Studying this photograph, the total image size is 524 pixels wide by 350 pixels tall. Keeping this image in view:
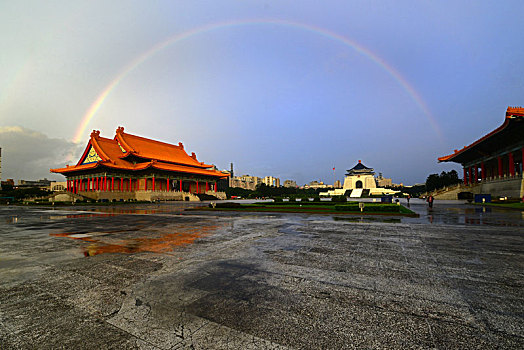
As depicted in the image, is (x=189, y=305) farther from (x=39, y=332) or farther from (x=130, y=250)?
(x=130, y=250)

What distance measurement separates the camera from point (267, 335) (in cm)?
251

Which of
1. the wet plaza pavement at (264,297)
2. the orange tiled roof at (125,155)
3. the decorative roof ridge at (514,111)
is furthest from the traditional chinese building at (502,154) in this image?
the orange tiled roof at (125,155)

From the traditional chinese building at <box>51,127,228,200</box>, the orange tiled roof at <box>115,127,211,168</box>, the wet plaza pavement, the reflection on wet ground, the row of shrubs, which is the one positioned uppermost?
the orange tiled roof at <box>115,127,211,168</box>

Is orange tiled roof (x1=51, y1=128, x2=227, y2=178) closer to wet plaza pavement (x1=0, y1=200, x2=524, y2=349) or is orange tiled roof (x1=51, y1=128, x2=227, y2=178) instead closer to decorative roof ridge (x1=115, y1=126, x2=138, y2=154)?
decorative roof ridge (x1=115, y1=126, x2=138, y2=154)

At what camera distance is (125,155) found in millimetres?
47344

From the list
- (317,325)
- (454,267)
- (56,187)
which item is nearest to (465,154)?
(454,267)

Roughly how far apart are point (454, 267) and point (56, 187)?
11514cm

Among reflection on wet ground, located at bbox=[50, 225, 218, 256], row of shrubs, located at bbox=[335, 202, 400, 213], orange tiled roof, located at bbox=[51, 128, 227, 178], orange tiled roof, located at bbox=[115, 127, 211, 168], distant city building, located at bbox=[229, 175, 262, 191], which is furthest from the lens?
distant city building, located at bbox=[229, 175, 262, 191]

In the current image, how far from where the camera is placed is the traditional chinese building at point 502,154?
26.6 meters

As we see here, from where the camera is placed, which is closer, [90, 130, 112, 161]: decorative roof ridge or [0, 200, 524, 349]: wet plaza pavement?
[0, 200, 524, 349]: wet plaza pavement

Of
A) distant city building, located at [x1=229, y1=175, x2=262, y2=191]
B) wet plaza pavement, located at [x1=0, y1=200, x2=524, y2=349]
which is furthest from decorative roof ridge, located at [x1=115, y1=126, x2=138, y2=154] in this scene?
distant city building, located at [x1=229, y1=175, x2=262, y2=191]

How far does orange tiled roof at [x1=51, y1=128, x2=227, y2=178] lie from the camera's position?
45719 millimetres

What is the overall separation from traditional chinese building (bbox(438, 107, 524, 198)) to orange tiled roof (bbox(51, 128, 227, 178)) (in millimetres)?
49615

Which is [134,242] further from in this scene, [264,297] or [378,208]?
[378,208]
